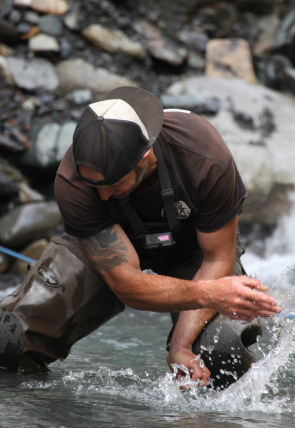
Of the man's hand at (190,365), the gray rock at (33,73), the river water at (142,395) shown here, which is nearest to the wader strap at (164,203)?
the man's hand at (190,365)

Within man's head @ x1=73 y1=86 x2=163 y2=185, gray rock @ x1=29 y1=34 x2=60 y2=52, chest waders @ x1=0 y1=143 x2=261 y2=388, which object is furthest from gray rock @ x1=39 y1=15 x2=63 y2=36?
man's head @ x1=73 y1=86 x2=163 y2=185

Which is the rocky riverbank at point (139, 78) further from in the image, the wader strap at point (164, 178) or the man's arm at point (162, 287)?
the wader strap at point (164, 178)

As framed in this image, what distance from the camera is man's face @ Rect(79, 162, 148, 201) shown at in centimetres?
278

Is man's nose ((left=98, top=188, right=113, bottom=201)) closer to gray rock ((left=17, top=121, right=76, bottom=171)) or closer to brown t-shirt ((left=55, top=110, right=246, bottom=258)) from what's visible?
brown t-shirt ((left=55, top=110, right=246, bottom=258))

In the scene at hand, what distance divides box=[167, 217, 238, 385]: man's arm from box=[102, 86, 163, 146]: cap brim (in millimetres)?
580

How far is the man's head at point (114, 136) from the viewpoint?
2721 mm

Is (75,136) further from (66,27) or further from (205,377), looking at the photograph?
(66,27)

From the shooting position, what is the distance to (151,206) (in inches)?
123

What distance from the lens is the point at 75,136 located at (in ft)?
9.15

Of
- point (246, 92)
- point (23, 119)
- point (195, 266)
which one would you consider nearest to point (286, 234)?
point (246, 92)

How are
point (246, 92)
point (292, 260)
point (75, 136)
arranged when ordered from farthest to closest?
point (246, 92) < point (292, 260) < point (75, 136)

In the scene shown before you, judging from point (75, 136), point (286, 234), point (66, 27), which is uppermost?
point (75, 136)

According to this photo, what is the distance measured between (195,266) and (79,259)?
59cm

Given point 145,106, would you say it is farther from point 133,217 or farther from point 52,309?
point 52,309
